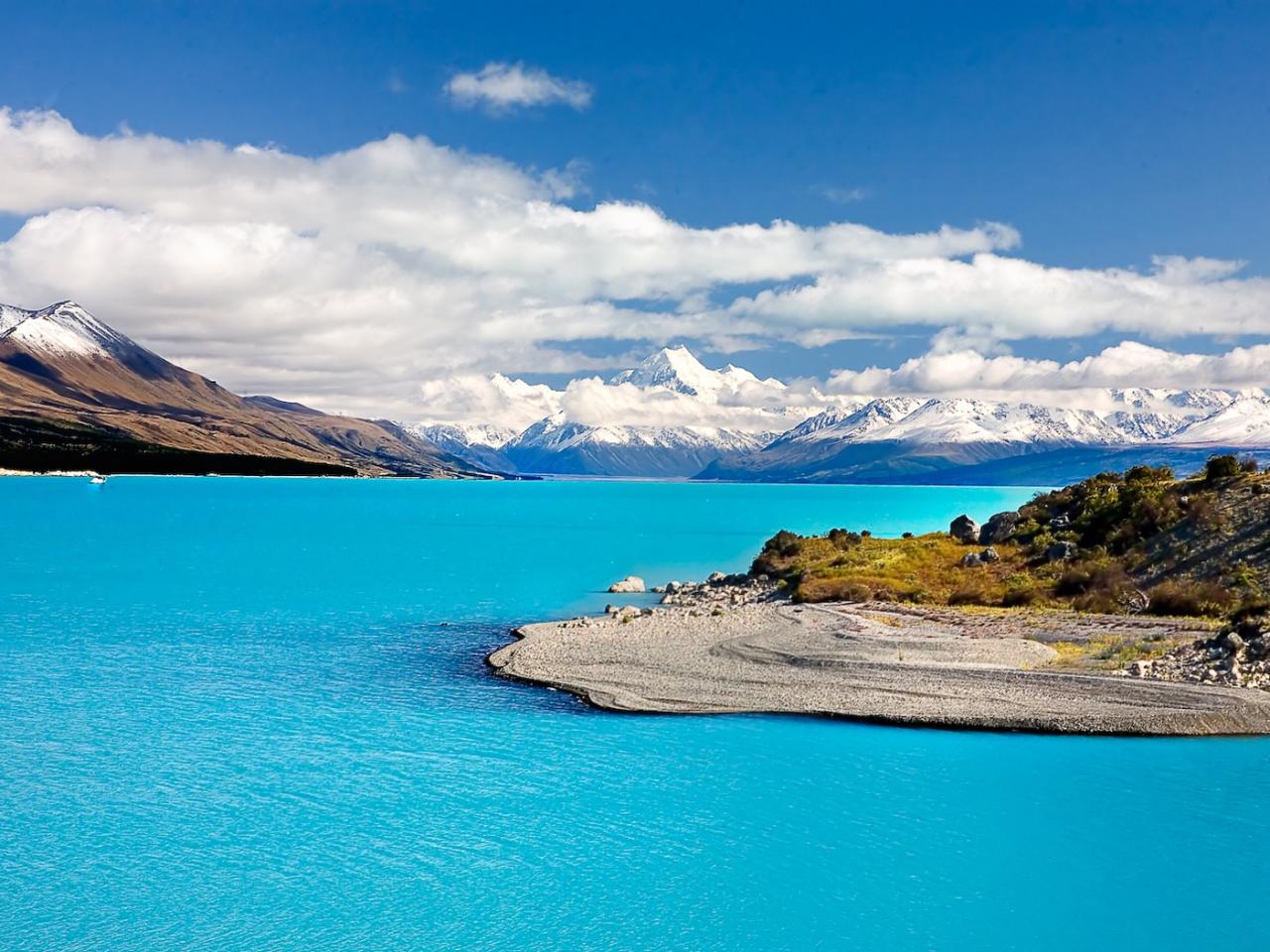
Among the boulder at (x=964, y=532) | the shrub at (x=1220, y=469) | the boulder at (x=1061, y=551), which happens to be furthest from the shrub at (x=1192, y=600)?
the boulder at (x=964, y=532)

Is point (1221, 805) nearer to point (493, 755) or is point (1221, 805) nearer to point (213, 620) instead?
point (493, 755)

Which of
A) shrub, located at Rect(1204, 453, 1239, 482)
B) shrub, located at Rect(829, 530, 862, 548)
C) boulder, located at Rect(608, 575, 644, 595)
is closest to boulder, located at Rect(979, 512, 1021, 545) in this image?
shrub, located at Rect(829, 530, 862, 548)

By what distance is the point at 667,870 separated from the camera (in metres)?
28.1

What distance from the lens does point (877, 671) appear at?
4775cm

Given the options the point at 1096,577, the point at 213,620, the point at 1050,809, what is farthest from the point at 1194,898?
the point at 213,620

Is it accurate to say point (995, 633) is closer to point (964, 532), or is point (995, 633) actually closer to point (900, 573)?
point (900, 573)

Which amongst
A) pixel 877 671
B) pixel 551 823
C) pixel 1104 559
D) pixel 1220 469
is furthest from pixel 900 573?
pixel 551 823

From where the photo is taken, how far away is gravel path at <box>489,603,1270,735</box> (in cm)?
4025

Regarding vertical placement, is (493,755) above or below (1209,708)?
below

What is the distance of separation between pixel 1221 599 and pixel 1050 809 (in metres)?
32.9

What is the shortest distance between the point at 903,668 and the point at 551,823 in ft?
72.8

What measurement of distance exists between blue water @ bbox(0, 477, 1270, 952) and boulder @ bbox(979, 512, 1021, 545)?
56420 mm

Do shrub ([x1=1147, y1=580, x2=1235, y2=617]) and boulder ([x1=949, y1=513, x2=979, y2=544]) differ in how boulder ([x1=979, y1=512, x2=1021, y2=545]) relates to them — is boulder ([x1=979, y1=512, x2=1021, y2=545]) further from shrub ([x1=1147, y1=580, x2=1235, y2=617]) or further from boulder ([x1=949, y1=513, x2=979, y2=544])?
shrub ([x1=1147, y1=580, x2=1235, y2=617])

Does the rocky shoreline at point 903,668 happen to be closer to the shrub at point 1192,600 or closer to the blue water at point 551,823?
the blue water at point 551,823
